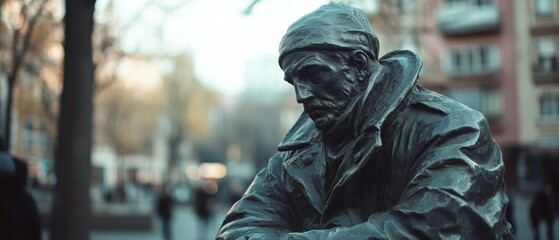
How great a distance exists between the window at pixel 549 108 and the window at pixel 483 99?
242 cm

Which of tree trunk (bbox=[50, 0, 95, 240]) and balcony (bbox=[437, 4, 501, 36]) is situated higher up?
balcony (bbox=[437, 4, 501, 36])

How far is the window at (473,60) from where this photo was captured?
115 feet

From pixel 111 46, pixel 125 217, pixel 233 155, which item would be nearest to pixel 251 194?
pixel 111 46

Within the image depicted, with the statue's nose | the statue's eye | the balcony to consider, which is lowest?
the statue's nose

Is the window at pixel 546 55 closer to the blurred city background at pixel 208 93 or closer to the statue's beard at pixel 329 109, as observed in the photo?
the blurred city background at pixel 208 93

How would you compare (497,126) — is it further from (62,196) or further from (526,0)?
(62,196)

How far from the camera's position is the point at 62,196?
8109mm

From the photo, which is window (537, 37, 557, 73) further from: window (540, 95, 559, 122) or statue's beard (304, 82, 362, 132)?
statue's beard (304, 82, 362, 132)

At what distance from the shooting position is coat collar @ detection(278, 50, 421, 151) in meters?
2.12

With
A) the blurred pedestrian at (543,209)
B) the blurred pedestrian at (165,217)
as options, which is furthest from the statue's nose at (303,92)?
the blurred pedestrian at (165,217)

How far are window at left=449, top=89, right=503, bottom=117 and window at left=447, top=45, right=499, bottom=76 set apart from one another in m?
0.99

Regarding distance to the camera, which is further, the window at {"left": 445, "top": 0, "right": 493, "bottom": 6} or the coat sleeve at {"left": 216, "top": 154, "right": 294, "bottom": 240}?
the window at {"left": 445, "top": 0, "right": 493, "bottom": 6}

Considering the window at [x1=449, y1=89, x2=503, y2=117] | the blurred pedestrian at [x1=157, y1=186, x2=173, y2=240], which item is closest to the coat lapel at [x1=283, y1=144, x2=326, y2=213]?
the blurred pedestrian at [x1=157, y1=186, x2=173, y2=240]

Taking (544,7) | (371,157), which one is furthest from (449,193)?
(544,7)
